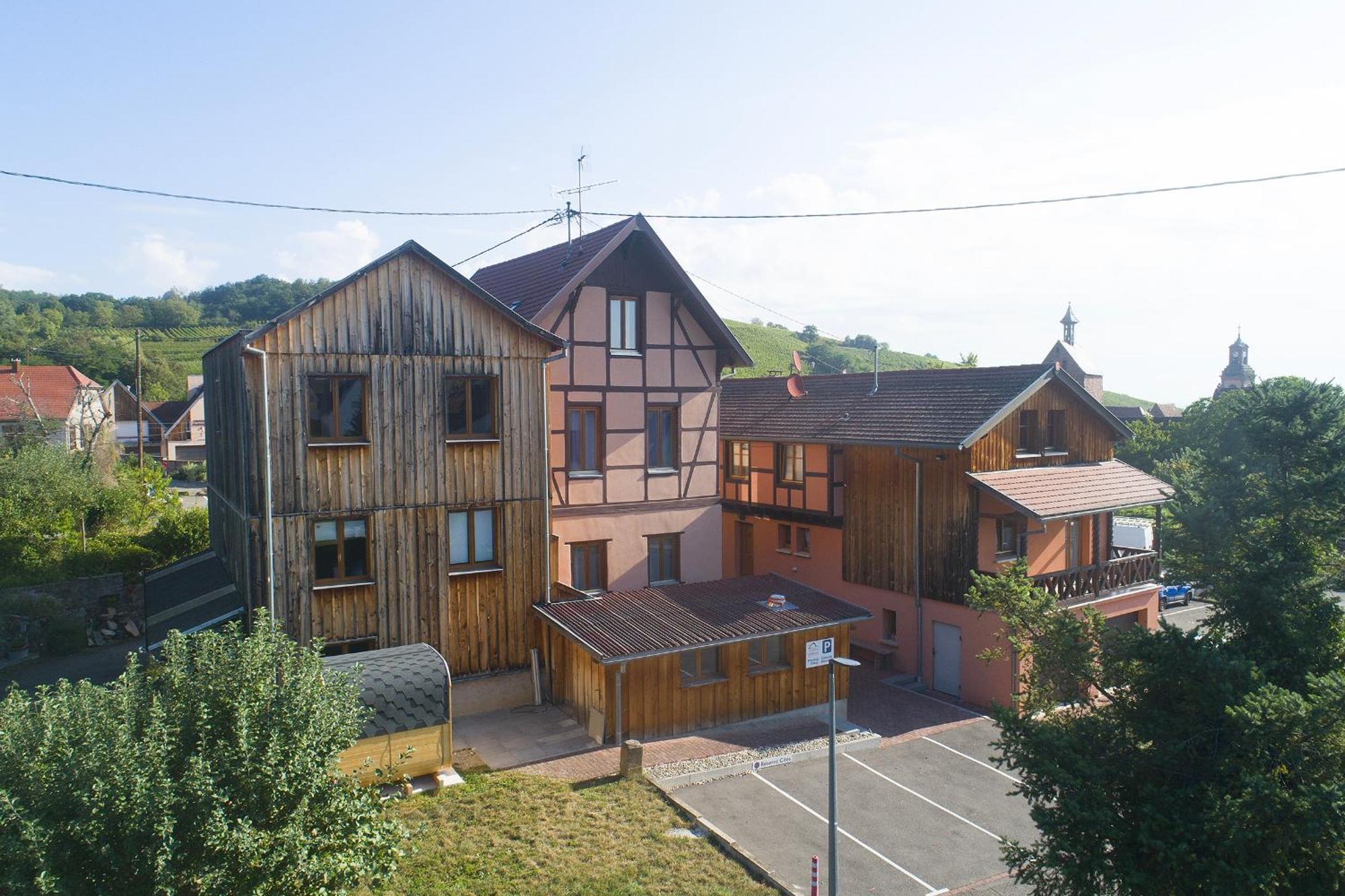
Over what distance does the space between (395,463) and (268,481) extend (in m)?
2.33

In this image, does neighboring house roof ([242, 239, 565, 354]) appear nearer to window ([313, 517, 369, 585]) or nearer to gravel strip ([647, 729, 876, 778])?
window ([313, 517, 369, 585])

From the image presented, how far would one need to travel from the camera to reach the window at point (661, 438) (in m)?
22.0

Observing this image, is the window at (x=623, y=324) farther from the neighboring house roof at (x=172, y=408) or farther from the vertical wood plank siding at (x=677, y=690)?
the neighboring house roof at (x=172, y=408)

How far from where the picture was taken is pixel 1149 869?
9.00 m

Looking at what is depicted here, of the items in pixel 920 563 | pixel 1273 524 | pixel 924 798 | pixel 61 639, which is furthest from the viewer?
pixel 61 639

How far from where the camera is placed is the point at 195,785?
7.98m

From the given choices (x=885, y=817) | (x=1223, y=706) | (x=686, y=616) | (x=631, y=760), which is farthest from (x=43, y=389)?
(x=1223, y=706)

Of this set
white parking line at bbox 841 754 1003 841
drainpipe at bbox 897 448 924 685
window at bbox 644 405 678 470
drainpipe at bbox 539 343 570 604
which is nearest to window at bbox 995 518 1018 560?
drainpipe at bbox 897 448 924 685

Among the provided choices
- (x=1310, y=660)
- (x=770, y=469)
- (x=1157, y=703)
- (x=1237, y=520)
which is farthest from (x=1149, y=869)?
(x=770, y=469)

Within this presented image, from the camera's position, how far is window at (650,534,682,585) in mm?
22297

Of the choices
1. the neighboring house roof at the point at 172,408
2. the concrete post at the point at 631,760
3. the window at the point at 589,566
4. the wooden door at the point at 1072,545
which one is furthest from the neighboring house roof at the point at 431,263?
the neighboring house roof at the point at 172,408

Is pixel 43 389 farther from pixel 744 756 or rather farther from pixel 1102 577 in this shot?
pixel 1102 577

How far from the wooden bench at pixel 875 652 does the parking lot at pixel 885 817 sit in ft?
17.2

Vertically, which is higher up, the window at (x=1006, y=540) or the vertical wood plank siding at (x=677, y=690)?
the window at (x=1006, y=540)
